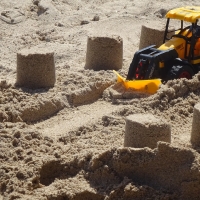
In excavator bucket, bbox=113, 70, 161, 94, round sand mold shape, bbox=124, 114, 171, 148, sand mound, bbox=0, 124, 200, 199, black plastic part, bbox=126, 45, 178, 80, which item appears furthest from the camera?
black plastic part, bbox=126, 45, 178, 80

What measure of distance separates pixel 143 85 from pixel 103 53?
4.49 feet

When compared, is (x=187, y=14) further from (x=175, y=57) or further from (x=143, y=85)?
(x=143, y=85)

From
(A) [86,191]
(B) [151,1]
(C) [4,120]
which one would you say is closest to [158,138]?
(A) [86,191]

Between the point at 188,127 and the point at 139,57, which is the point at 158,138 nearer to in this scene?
the point at 188,127

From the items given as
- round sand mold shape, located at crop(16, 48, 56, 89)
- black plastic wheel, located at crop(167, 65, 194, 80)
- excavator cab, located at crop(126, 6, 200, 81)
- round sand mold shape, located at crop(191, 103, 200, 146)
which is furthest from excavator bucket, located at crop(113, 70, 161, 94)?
round sand mold shape, located at crop(191, 103, 200, 146)

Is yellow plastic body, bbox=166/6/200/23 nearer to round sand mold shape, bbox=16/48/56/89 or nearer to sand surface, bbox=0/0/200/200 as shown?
sand surface, bbox=0/0/200/200

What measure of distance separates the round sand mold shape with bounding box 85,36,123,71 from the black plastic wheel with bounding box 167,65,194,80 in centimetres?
116

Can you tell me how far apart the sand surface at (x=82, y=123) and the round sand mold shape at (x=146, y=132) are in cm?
33

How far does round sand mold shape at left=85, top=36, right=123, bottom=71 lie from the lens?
10172mm

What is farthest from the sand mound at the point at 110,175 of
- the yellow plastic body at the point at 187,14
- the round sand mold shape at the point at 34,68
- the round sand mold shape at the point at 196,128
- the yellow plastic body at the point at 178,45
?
the yellow plastic body at the point at 187,14

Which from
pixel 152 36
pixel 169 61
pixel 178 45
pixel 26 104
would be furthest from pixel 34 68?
pixel 152 36

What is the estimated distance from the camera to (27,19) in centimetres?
1336

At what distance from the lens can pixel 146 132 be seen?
699 cm

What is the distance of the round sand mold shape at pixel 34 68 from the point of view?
9.25 m
